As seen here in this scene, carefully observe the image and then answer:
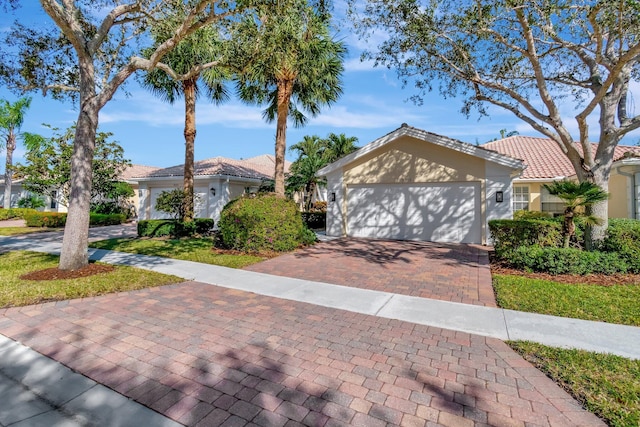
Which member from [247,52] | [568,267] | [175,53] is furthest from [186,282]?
[175,53]

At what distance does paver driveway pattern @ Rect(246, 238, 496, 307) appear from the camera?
21.4 feet

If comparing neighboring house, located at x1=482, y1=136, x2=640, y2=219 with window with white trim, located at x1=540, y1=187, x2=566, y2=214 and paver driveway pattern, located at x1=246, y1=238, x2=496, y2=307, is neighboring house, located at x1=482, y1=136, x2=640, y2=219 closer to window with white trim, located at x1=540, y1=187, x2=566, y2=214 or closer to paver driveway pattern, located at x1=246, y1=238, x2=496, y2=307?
window with white trim, located at x1=540, y1=187, x2=566, y2=214

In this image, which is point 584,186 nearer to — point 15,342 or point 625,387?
point 625,387

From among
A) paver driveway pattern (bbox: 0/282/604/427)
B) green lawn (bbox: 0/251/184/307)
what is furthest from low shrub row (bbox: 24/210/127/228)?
paver driveway pattern (bbox: 0/282/604/427)

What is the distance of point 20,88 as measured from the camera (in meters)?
9.09

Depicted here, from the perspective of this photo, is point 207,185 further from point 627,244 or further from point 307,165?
point 627,244

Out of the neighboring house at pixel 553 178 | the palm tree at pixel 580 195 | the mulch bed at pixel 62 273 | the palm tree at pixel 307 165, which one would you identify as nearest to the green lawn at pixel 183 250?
the mulch bed at pixel 62 273

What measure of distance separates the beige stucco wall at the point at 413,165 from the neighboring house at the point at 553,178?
2.77 metres

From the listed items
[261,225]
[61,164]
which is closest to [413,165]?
[261,225]

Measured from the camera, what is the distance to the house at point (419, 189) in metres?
12.4

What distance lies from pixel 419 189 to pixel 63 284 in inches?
461

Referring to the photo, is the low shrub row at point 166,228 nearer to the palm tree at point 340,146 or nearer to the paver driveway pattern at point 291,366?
the paver driveway pattern at point 291,366

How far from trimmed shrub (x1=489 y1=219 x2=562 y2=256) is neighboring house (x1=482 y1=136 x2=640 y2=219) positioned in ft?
9.82

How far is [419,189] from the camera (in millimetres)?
13539
